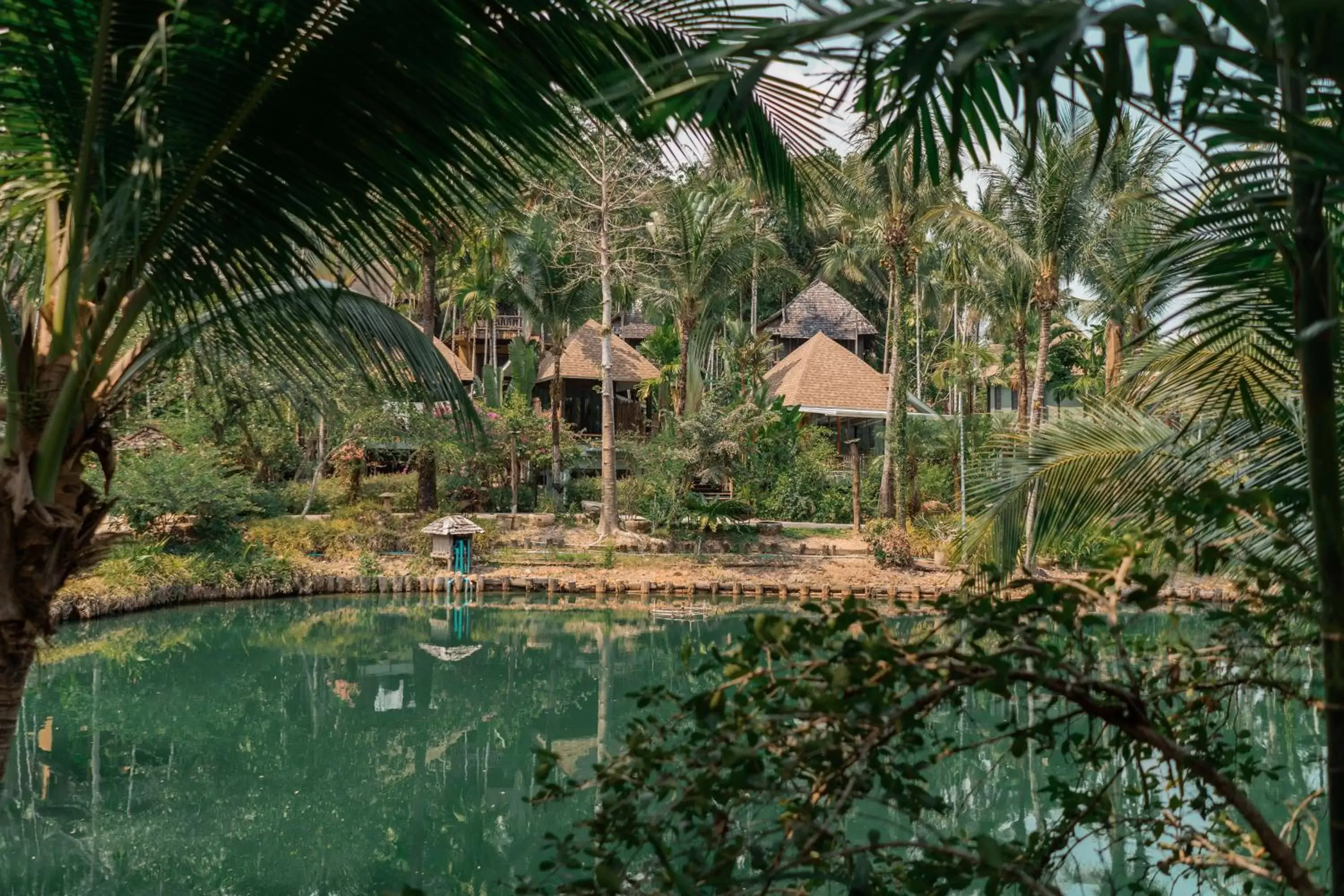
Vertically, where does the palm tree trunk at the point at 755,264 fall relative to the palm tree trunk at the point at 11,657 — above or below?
above

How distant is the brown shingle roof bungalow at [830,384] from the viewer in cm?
2655

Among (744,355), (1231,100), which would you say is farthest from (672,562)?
(1231,100)

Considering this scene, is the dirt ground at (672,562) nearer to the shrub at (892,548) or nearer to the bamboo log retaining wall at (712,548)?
the bamboo log retaining wall at (712,548)

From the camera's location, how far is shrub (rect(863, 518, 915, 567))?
1944 cm

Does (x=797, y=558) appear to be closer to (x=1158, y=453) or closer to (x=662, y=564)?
(x=662, y=564)

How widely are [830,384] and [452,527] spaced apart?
1123 centimetres

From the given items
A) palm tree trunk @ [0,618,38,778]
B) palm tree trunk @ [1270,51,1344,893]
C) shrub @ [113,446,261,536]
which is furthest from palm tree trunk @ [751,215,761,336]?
palm tree trunk @ [1270,51,1344,893]

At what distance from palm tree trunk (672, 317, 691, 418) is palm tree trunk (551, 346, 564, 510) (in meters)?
2.35

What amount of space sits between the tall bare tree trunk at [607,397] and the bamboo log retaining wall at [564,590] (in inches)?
100

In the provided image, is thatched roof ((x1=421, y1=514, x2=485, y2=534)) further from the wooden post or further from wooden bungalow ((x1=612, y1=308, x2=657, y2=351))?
wooden bungalow ((x1=612, y1=308, x2=657, y2=351))

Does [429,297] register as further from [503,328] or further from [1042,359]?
[503,328]

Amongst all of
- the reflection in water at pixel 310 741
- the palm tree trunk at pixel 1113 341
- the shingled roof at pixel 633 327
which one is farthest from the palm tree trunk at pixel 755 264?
the reflection in water at pixel 310 741

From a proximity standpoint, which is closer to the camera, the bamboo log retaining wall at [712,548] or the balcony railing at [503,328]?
the bamboo log retaining wall at [712,548]

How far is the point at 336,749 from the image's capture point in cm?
1099
